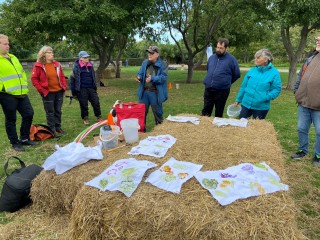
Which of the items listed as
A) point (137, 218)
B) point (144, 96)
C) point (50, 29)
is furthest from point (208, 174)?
point (50, 29)

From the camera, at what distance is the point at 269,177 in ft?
8.49

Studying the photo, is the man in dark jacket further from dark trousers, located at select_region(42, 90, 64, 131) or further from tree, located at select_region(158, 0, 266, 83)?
tree, located at select_region(158, 0, 266, 83)

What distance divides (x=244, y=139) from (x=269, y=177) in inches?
45.3

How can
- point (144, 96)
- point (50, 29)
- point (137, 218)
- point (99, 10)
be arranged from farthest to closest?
point (50, 29) < point (99, 10) < point (144, 96) < point (137, 218)

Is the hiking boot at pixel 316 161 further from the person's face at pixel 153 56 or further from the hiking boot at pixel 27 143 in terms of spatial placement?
the hiking boot at pixel 27 143

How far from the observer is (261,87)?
4.84 metres

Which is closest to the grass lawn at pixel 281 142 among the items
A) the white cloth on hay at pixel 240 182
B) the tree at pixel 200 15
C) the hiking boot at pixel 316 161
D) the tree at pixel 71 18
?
the hiking boot at pixel 316 161

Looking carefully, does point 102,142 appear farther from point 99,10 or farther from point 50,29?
point 50,29

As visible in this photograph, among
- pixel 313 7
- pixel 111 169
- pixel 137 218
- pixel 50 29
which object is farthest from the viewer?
pixel 50 29

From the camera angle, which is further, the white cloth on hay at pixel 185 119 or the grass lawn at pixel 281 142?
the white cloth on hay at pixel 185 119

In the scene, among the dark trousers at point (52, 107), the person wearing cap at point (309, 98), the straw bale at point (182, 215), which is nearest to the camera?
the straw bale at point (182, 215)

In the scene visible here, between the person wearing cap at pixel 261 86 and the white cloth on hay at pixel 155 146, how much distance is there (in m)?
1.93

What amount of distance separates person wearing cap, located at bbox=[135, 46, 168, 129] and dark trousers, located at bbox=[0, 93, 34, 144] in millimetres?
2110

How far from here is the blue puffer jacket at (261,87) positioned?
476cm
